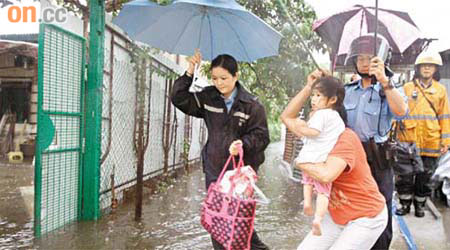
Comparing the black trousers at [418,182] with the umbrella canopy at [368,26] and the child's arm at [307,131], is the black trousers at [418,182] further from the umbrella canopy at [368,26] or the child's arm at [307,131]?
the child's arm at [307,131]

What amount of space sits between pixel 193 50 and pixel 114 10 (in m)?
2.84

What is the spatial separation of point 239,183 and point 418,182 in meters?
3.59

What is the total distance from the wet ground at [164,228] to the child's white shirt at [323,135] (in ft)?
6.93

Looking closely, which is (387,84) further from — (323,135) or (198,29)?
(198,29)

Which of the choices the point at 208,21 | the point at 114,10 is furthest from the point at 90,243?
the point at 114,10

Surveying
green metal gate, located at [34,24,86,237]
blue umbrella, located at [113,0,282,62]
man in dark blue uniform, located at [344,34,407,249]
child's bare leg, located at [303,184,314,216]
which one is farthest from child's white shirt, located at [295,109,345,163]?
green metal gate, located at [34,24,86,237]

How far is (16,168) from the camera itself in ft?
30.0

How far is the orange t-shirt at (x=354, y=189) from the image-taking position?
227cm

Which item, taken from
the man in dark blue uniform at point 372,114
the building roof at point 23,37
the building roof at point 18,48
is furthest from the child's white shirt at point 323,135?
the building roof at point 23,37

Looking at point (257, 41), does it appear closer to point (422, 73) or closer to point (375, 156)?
point (375, 156)

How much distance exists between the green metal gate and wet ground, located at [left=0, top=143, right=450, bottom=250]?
0.80 feet

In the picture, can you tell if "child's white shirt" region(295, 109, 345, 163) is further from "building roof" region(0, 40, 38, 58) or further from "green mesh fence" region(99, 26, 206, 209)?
"building roof" region(0, 40, 38, 58)

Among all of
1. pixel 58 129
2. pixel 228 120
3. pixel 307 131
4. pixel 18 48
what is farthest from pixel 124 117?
pixel 18 48

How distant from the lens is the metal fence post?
177 inches
